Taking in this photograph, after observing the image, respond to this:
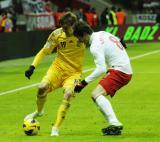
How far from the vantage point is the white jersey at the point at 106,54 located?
36.6 ft

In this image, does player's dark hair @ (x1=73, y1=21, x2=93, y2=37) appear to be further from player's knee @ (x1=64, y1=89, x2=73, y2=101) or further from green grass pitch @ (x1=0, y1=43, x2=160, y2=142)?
green grass pitch @ (x1=0, y1=43, x2=160, y2=142)

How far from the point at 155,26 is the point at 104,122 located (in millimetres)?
28307

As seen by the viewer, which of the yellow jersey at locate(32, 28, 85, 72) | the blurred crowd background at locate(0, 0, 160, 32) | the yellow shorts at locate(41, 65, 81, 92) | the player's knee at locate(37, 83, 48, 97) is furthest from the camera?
the blurred crowd background at locate(0, 0, 160, 32)

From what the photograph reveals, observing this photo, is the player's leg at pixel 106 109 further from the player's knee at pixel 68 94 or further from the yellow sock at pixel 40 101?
the yellow sock at pixel 40 101

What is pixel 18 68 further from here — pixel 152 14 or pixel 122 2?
pixel 122 2

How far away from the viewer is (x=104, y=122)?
44.3ft

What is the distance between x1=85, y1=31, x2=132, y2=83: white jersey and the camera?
11.1 meters

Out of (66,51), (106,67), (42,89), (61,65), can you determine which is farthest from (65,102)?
(66,51)

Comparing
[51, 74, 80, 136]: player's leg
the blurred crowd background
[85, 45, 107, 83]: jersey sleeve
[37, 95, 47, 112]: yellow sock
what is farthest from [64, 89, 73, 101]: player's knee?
the blurred crowd background

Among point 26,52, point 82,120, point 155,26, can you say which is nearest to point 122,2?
point 155,26

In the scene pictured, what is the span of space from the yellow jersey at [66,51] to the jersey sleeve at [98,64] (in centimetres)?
141

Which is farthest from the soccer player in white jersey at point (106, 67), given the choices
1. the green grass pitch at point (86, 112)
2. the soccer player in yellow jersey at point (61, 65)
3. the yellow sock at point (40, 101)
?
the yellow sock at point (40, 101)

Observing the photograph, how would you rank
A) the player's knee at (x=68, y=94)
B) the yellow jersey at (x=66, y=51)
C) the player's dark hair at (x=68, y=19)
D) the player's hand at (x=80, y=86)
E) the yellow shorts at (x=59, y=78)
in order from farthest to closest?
1. the yellow jersey at (x=66, y=51)
2. the yellow shorts at (x=59, y=78)
3. the player's dark hair at (x=68, y=19)
4. the player's knee at (x=68, y=94)
5. the player's hand at (x=80, y=86)

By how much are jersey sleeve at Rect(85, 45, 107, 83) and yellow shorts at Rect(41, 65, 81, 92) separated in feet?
3.90
